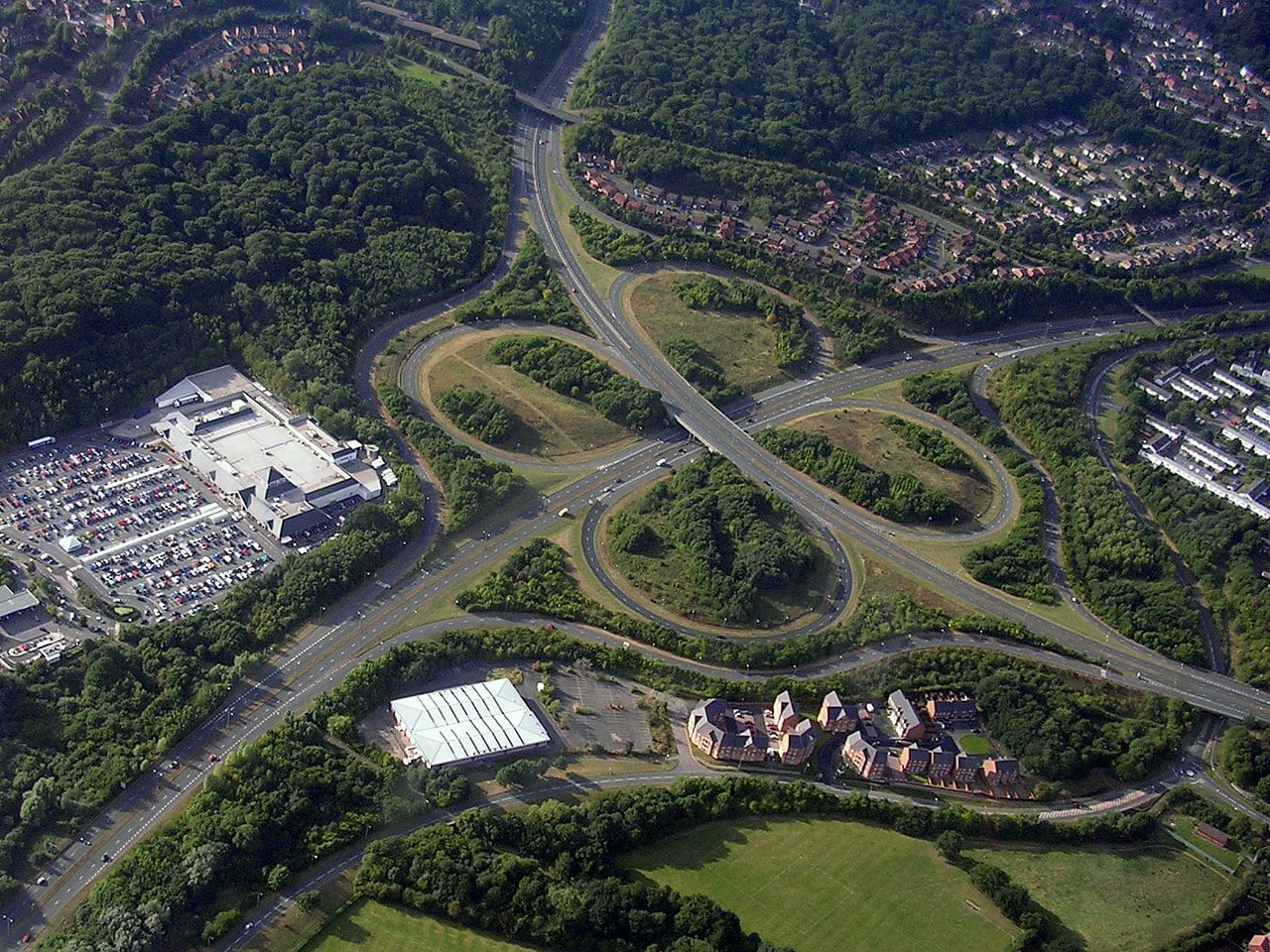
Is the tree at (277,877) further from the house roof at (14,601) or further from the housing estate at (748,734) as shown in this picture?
the house roof at (14,601)

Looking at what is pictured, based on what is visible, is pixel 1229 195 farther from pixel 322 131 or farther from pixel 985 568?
pixel 322 131

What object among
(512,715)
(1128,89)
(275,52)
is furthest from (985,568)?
(1128,89)

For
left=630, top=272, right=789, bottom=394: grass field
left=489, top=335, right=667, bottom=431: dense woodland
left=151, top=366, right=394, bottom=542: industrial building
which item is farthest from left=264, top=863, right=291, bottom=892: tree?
left=630, top=272, right=789, bottom=394: grass field

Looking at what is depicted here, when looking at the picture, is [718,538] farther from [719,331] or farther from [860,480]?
[719,331]

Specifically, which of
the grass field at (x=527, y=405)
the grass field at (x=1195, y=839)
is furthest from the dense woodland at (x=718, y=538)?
the grass field at (x=1195, y=839)

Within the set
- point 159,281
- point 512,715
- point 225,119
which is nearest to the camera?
point 512,715

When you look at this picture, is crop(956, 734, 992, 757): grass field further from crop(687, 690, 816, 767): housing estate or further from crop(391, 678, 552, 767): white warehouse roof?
crop(391, 678, 552, 767): white warehouse roof
